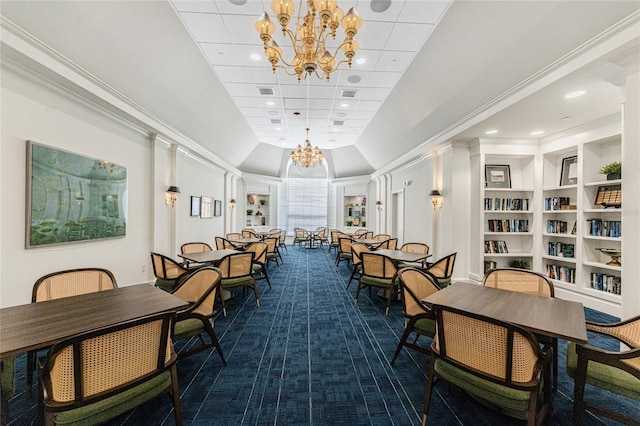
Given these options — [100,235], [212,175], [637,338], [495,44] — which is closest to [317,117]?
[212,175]

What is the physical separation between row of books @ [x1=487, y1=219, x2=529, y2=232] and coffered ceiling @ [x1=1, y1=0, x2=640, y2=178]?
167 cm

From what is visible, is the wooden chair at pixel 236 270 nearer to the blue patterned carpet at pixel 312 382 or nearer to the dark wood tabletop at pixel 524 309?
the blue patterned carpet at pixel 312 382

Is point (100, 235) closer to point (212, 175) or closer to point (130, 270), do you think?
point (130, 270)

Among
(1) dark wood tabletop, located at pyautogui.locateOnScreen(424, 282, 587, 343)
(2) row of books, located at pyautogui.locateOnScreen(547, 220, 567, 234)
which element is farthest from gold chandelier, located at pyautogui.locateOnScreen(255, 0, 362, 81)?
(2) row of books, located at pyautogui.locateOnScreen(547, 220, 567, 234)

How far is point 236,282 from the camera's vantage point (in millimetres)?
3824

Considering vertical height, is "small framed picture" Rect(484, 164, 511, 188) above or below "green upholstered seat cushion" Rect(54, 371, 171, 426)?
above

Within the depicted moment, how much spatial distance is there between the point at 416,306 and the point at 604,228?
3.94m

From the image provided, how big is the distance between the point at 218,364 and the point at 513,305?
2645 millimetres

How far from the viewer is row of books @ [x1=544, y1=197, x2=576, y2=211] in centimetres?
478

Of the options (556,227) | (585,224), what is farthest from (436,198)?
(585,224)

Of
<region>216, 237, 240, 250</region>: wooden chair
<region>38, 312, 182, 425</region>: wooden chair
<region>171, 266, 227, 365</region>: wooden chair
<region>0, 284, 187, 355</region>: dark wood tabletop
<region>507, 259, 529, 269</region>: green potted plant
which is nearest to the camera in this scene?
<region>38, 312, 182, 425</region>: wooden chair

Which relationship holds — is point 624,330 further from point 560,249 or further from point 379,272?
point 560,249

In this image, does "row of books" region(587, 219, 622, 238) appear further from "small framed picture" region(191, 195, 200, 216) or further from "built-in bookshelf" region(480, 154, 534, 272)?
"small framed picture" region(191, 195, 200, 216)

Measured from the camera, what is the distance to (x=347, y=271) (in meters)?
6.71
